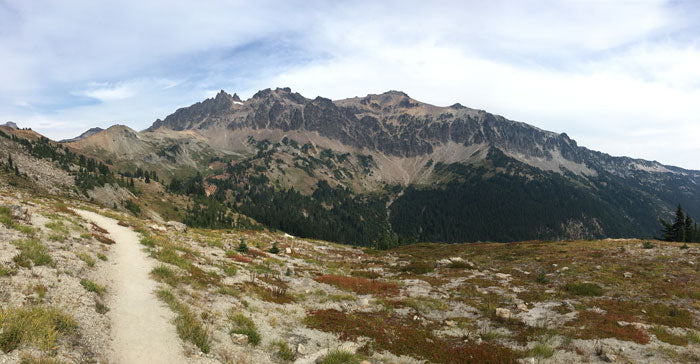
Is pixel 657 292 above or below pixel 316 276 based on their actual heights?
above

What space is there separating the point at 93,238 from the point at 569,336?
116 ft

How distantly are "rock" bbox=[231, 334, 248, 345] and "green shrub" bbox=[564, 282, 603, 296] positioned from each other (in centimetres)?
2738

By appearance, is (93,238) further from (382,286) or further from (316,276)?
(382,286)

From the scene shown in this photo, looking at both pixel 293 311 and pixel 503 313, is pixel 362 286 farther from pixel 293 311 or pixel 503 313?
pixel 503 313

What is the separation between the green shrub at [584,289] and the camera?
24281mm

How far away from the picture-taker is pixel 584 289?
24875mm

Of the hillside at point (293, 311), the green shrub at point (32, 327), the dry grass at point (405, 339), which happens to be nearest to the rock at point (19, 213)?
→ the hillside at point (293, 311)

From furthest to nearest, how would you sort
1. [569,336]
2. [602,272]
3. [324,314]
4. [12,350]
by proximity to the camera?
[602,272], [324,314], [569,336], [12,350]

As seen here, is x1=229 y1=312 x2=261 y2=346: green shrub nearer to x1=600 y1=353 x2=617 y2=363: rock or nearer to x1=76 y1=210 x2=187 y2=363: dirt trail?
x1=76 y1=210 x2=187 y2=363: dirt trail

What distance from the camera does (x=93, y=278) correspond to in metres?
16.0

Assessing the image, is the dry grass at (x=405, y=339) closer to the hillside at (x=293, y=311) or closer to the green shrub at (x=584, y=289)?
the hillside at (x=293, y=311)

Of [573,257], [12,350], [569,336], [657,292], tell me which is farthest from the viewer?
[573,257]

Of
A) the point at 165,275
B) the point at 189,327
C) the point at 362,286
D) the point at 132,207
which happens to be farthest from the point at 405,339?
the point at 132,207

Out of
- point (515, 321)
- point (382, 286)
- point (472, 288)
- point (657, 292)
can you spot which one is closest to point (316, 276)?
point (382, 286)
